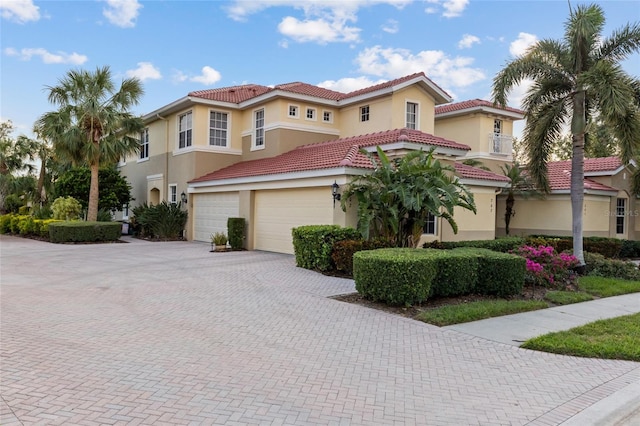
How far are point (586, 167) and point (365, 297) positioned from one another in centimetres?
2055

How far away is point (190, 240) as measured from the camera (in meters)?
23.4

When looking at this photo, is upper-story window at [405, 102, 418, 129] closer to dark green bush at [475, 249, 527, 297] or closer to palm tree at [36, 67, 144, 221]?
dark green bush at [475, 249, 527, 297]

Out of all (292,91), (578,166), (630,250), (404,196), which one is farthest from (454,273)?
(630,250)

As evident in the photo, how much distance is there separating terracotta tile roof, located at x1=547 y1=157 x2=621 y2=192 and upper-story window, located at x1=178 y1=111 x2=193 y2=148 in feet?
57.3

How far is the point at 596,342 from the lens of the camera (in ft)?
23.2

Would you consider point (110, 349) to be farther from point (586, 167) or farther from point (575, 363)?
point (586, 167)

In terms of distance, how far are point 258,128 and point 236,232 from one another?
259 inches

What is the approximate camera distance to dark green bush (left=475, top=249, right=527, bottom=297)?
10.2 metres

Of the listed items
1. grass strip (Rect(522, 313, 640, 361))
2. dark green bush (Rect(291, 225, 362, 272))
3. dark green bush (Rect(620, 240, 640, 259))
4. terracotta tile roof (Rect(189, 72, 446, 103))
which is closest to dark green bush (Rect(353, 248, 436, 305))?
grass strip (Rect(522, 313, 640, 361))

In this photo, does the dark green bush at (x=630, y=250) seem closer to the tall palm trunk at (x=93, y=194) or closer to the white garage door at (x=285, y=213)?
the white garage door at (x=285, y=213)

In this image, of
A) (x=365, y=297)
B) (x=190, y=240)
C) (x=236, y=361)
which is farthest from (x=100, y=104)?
(x=236, y=361)

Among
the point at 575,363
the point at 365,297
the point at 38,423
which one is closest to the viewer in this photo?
the point at 38,423

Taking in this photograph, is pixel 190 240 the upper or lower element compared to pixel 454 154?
lower

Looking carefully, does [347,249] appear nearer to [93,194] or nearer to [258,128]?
[258,128]
